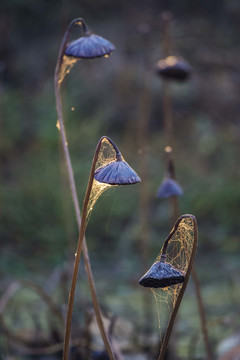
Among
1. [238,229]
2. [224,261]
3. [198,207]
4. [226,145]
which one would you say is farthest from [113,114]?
[224,261]

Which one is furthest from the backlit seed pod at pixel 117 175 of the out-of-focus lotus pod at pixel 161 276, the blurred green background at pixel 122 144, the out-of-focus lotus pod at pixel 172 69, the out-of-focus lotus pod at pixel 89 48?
the blurred green background at pixel 122 144

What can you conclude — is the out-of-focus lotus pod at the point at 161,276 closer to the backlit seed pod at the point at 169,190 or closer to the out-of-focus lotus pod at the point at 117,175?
the out-of-focus lotus pod at the point at 117,175

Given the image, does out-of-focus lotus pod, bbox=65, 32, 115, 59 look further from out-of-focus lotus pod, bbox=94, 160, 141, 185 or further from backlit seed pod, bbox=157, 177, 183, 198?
backlit seed pod, bbox=157, 177, 183, 198

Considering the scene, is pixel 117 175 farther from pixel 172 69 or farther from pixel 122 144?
pixel 122 144

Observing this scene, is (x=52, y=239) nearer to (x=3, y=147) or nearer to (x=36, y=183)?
(x=36, y=183)

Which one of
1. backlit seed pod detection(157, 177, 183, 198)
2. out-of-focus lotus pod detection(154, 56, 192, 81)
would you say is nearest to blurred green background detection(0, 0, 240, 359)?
out-of-focus lotus pod detection(154, 56, 192, 81)
